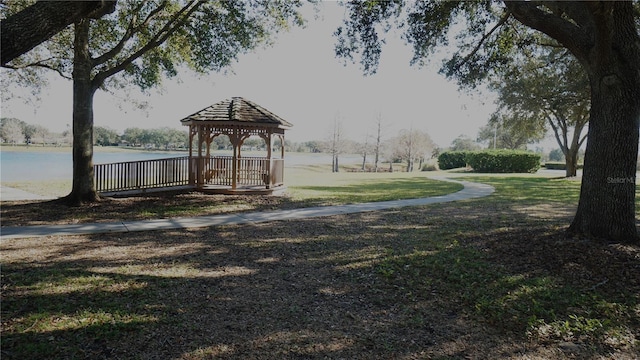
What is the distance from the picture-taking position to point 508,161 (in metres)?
35.8

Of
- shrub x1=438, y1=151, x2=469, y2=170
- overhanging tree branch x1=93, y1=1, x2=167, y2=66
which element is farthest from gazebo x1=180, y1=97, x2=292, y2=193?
shrub x1=438, y1=151, x2=469, y2=170

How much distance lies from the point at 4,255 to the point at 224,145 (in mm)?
64786

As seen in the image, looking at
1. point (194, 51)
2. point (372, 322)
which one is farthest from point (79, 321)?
point (194, 51)

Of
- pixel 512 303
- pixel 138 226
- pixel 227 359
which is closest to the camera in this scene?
pixel 227 359

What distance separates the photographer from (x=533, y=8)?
709 centimetres

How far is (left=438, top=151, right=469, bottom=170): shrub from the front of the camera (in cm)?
4256

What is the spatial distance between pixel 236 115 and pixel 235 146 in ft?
3.92

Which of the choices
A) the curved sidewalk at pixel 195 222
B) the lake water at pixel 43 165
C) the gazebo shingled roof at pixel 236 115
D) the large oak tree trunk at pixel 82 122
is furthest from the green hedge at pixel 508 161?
the large oak tree trunk at pixel 82 122

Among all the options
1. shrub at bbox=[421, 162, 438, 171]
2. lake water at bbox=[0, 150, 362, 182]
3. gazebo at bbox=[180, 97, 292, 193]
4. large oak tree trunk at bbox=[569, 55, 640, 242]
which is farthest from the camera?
shrub at bbox=[421, 162, 438, 171]

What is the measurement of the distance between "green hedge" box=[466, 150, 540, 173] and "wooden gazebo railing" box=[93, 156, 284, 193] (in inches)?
1047

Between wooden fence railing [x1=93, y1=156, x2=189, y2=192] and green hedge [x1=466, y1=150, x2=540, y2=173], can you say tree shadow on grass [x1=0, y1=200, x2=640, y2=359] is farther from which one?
green hedge [x1=466, y1=150, x2=540, y2=173]

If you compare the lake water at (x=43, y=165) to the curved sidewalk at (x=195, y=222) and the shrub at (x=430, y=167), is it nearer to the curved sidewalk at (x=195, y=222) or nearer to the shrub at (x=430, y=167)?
the curved sidewalk at (x=195, y=222)

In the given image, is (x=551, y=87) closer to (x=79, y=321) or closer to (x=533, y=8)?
(x=533, y=8)

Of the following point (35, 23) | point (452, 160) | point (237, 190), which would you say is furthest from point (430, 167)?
point (35, 23)
